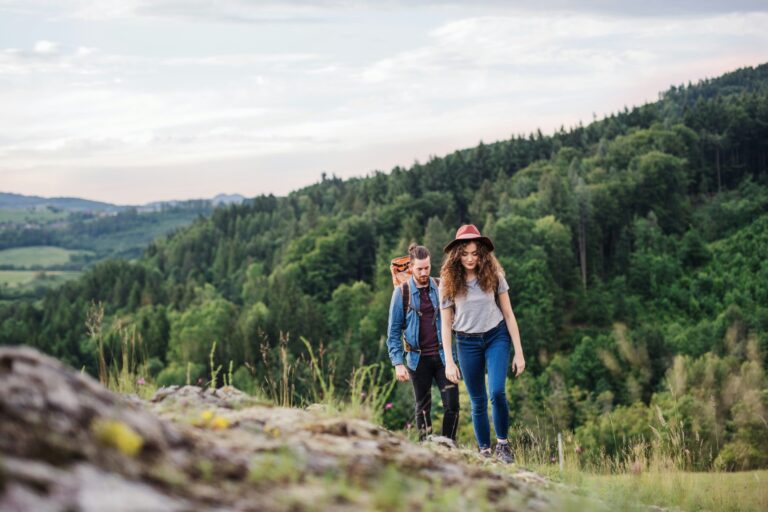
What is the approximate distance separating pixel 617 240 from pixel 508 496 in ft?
300

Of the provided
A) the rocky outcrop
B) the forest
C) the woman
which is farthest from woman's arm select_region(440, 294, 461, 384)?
the forest

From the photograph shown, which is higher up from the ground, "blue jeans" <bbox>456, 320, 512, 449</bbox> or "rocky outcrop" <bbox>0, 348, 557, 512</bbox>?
"rocky outcrop" <bbox>0, 348, 557, 512</bbox>

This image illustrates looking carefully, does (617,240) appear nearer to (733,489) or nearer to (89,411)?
(733,489)

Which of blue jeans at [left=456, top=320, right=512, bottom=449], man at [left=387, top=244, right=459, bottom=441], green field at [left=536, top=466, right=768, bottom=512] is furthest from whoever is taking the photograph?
man at [left=387, top=244, right=459, bottom=441]

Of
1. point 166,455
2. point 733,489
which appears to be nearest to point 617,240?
→ point 733,489

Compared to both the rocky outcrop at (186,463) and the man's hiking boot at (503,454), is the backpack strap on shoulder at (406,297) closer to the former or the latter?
the man's hiking boot at (503,454)

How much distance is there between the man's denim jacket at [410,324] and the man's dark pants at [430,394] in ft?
0.26

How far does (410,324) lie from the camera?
7.98 m

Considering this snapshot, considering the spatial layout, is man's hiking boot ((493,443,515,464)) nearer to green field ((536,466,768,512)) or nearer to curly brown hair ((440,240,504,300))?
green field ((536,466,768,512))

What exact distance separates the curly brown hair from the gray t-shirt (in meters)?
0.05

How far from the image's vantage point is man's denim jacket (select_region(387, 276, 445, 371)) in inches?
312

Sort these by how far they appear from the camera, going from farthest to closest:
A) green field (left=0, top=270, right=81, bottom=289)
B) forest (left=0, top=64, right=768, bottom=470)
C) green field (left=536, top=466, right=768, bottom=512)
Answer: green field (left=0, top=270, right=81, bottom=289) → forest (left=0, top=64, right=768, bottom=470) → green field (left=536, top=466, right=768, bottom=512)

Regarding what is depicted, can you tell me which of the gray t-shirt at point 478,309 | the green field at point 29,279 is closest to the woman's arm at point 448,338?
the gray t-shirt at point 478,309

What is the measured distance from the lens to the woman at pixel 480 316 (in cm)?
711
